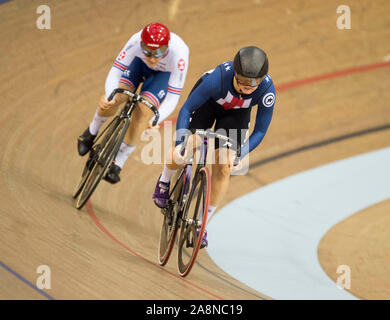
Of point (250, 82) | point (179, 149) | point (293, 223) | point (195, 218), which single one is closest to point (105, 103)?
point (179, 149)

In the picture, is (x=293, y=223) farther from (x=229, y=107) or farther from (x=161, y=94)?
(x=229, y=107)

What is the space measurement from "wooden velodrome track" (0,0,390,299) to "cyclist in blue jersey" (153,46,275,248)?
661 millimetres

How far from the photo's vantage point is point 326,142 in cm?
623

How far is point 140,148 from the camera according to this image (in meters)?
5.77

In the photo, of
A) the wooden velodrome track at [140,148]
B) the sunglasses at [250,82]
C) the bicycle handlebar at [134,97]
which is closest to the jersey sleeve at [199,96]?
the sunglasses at [250,82]

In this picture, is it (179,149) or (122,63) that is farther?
(122,63)

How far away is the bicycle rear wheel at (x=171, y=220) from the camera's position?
377cm

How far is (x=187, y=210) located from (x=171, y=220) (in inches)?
10.2

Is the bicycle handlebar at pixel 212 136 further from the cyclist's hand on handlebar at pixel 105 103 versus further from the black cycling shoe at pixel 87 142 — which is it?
the black cycling shoe at pixel 87 142

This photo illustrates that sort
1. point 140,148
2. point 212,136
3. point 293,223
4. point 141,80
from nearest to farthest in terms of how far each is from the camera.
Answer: point 212,136 → point 141,80 → point 293,223 → point 140,148

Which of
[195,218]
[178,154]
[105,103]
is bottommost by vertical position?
[195,218]

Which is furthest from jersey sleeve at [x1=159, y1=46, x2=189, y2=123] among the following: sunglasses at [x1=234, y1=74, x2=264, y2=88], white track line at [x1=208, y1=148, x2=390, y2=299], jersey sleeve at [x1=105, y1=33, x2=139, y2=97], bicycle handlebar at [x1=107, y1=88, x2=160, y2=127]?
white track line at [x1=208, y1=148, x2=390, y2=299]

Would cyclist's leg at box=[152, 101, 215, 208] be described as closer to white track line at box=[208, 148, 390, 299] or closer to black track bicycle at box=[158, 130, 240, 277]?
black track bicycle at box=[158, 130, 240, 277]

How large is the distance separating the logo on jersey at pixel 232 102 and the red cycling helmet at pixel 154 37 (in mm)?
586
